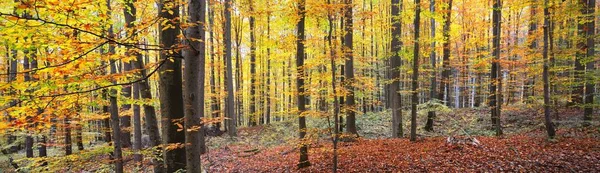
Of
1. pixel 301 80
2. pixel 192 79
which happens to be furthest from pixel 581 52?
pixel 192 79

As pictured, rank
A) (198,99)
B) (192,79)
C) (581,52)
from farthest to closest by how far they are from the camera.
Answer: (581,52) → (198,99) → (192,79)

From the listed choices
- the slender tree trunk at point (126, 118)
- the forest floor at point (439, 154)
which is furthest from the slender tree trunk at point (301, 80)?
the slender tree trunk at point (126, 118)

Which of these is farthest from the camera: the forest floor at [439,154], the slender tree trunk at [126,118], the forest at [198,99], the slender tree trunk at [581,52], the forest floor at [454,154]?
the slender tree trunk at [581,52]

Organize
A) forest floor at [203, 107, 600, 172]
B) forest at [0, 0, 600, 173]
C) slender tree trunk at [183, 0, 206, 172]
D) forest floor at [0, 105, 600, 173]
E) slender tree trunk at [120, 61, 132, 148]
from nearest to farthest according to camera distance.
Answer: slender tree trunk at [183, 0, 206, 172] → forest at [0, 0, 600, 173] → forest floor at [0, 105, 600, 173] → forest floor at [203, 107, 600, 172] → slender tree trunk at [120, 61, 132, 148]

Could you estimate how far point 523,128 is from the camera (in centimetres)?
A: 1473

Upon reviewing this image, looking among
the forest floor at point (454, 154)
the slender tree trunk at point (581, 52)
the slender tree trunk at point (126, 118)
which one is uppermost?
the slender tree trunk at point (581, 52)

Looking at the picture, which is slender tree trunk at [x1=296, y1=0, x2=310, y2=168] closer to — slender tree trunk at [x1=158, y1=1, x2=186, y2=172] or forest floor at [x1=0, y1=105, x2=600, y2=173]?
forest floor at [x1=0, y1=105, x2=600, y2=173]

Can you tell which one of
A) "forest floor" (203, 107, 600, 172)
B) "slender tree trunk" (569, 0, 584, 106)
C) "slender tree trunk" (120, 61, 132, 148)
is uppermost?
"slender tree trunk" (569, 0, 584, 106)

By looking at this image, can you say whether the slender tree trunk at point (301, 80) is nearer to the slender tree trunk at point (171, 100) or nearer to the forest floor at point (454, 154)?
the forest floor at point (454, 154)

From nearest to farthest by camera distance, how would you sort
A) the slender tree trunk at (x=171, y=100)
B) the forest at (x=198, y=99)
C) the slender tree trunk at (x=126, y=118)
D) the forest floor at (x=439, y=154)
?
the forest at (x=198, y=99) < the slender tree trunk at (x=171, y=100) < the forest floor at (x=439, y=154) < the slender tree trunk at (x=126, y=118)

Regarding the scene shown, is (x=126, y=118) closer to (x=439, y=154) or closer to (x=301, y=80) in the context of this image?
(x=301, y=80)

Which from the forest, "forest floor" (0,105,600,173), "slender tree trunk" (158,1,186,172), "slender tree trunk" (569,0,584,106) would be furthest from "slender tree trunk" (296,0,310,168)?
"slender tree trunk" (569,0,584,106)

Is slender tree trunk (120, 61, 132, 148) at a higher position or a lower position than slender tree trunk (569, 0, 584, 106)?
lower

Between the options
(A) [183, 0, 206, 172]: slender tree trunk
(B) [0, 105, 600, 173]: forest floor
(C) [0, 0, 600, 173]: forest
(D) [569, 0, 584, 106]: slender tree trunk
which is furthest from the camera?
(D) [569, 0, 584, 106]: slender tree trunk
